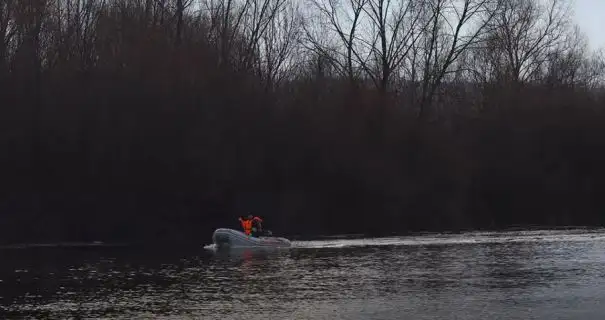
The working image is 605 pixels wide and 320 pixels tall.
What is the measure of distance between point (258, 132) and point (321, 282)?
31.4 meters

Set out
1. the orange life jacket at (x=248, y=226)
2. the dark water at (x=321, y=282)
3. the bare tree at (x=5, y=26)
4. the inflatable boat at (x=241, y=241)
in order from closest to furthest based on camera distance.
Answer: the dark water at (x=321, y=282)
the inflatable boat at (x=241, y=241)
the orange life jacket at (x=248, y=226)
the bare tree at (x=5, y=26)

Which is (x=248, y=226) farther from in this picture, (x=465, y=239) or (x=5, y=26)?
(x=5, y=26)

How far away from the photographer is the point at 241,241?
37281mm

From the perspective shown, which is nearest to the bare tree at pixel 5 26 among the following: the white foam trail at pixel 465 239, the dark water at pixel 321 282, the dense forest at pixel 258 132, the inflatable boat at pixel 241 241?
the dense forest at pixel 258 132

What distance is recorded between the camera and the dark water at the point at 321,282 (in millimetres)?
19172

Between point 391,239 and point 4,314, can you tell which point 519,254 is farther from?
point 4,314

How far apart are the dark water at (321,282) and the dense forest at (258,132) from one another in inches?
527

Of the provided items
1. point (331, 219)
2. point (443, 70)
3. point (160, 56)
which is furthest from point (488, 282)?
point (443, 70)

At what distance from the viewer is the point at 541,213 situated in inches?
2302

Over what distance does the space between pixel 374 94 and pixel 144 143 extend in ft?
62.1

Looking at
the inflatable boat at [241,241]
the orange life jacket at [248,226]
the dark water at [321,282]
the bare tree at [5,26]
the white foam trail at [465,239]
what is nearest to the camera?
the dark water at [321,282]

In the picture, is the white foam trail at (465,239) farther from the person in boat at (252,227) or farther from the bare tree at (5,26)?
the bare tree at (5,26)

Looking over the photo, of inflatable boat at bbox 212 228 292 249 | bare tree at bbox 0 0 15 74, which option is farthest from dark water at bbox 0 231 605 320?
bare tree at bbox 0 0 15 74

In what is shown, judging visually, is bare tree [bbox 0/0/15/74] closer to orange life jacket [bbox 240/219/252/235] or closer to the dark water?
the dark water
